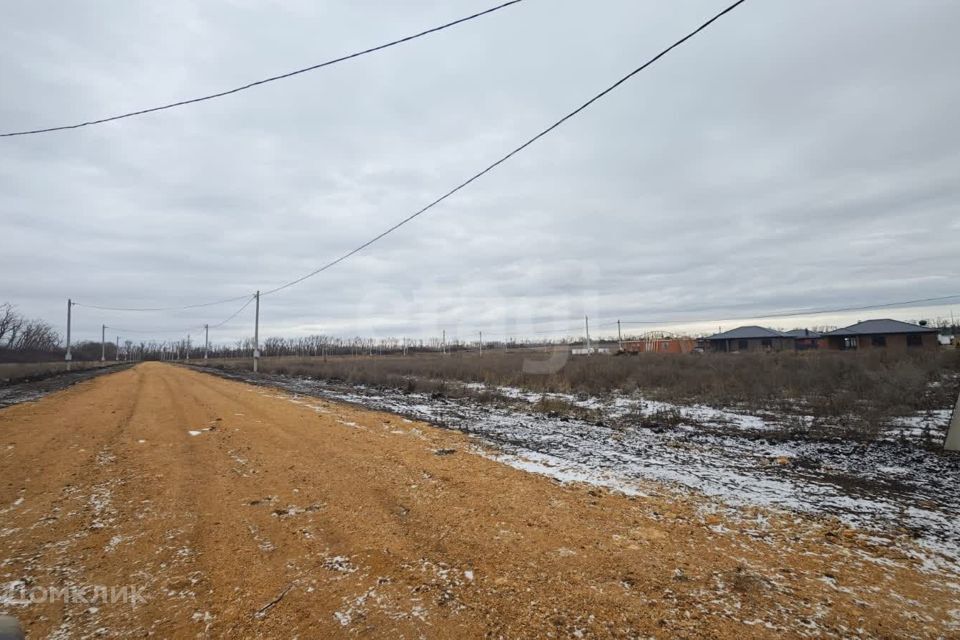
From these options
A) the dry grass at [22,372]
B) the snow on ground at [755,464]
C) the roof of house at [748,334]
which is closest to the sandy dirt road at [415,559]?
the snow on ground at [755,464]

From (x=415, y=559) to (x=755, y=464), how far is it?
18.3 ft

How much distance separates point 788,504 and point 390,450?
17.0 feet

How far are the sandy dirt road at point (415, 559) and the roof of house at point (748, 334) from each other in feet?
209

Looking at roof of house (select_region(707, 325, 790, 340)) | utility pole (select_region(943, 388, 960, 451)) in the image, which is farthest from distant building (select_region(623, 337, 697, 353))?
utility pole (select_region(943, 388, 960, 451))

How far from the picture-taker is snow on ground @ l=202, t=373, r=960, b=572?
443 centimetres

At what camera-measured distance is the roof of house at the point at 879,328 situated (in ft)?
160

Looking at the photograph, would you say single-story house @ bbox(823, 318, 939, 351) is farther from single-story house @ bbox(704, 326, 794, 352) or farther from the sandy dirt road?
the sandy dirt road

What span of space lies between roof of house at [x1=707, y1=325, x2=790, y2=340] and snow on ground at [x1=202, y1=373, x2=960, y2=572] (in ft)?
180

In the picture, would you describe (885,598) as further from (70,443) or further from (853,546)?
(70,443)

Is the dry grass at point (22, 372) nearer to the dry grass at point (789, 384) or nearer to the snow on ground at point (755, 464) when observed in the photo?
the dry grass at point (789, 384)

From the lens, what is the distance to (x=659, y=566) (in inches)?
124

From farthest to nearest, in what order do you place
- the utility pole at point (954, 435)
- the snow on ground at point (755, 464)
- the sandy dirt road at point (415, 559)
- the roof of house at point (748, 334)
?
1. the roof of house at point (748, 334)
2. the utility pole at point (954, 435)
3. the snow on ground at point (755, 464)
4. the sandy dirt road at point (415, 559)

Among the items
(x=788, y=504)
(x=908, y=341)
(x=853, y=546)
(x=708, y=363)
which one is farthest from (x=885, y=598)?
(x=908, y=341)

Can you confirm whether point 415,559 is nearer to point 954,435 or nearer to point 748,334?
point 954,435
